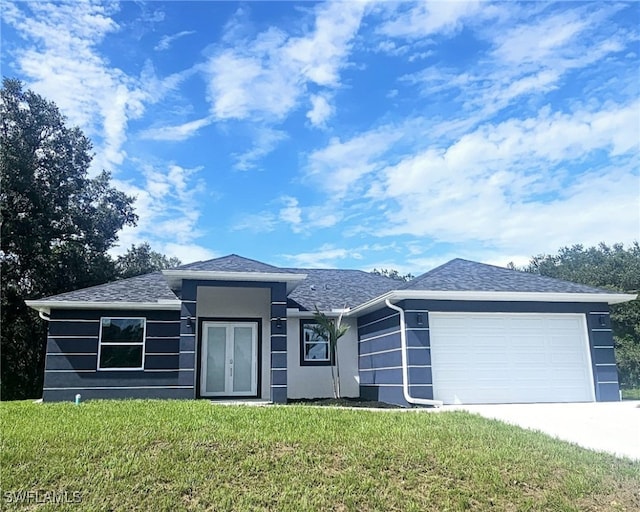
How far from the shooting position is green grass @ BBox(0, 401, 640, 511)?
550 cm

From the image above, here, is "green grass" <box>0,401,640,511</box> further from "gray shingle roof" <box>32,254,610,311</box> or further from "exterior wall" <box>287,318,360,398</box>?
"exterior wall" <box>287,318,360,398</box>

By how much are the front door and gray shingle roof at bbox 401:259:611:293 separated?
17.2 ft

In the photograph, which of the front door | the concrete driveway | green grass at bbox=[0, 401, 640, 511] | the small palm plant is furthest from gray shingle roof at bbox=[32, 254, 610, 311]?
green grass at bbox=[0, 401, 640, 511]

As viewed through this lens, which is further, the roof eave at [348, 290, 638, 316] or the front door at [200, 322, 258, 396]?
the front door at [200, 322, 258, 396]

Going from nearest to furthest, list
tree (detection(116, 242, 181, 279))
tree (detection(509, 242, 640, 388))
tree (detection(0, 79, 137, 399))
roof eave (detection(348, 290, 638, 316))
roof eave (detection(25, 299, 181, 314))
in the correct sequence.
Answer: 1. roof eave (detection(348, 290, 638, 316))
2. roof eave (detection(25, 299, 181, 314))
3. tree (detection(0, 79, 137, 399))
4. tree (detection(509, 242, 640, 388))
5. tree (detection(116, 242, 181, 279))

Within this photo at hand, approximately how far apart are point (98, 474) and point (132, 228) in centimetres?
2286

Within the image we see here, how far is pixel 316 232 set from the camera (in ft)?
75.5

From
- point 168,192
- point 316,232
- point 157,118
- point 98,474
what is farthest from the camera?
point 316,232

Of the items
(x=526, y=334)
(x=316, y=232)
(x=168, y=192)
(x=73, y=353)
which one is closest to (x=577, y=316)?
(x=526, y=334)

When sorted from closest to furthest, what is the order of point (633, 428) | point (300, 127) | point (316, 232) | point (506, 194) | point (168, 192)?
point (633, 428) < point (300, 127) < point (506, 194) < point (168, 192) < point (316, 232)

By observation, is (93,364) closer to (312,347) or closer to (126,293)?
(126,293)

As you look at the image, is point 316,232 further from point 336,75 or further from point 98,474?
point 98,474

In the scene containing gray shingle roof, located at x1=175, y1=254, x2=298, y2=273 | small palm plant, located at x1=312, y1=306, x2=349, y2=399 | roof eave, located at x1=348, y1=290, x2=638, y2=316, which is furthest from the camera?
small palm plant, located at x1=312, y1=306, x2=349, y2=399

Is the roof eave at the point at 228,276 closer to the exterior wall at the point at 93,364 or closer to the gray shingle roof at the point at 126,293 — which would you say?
the gray shingle roof at the point at 126,293
